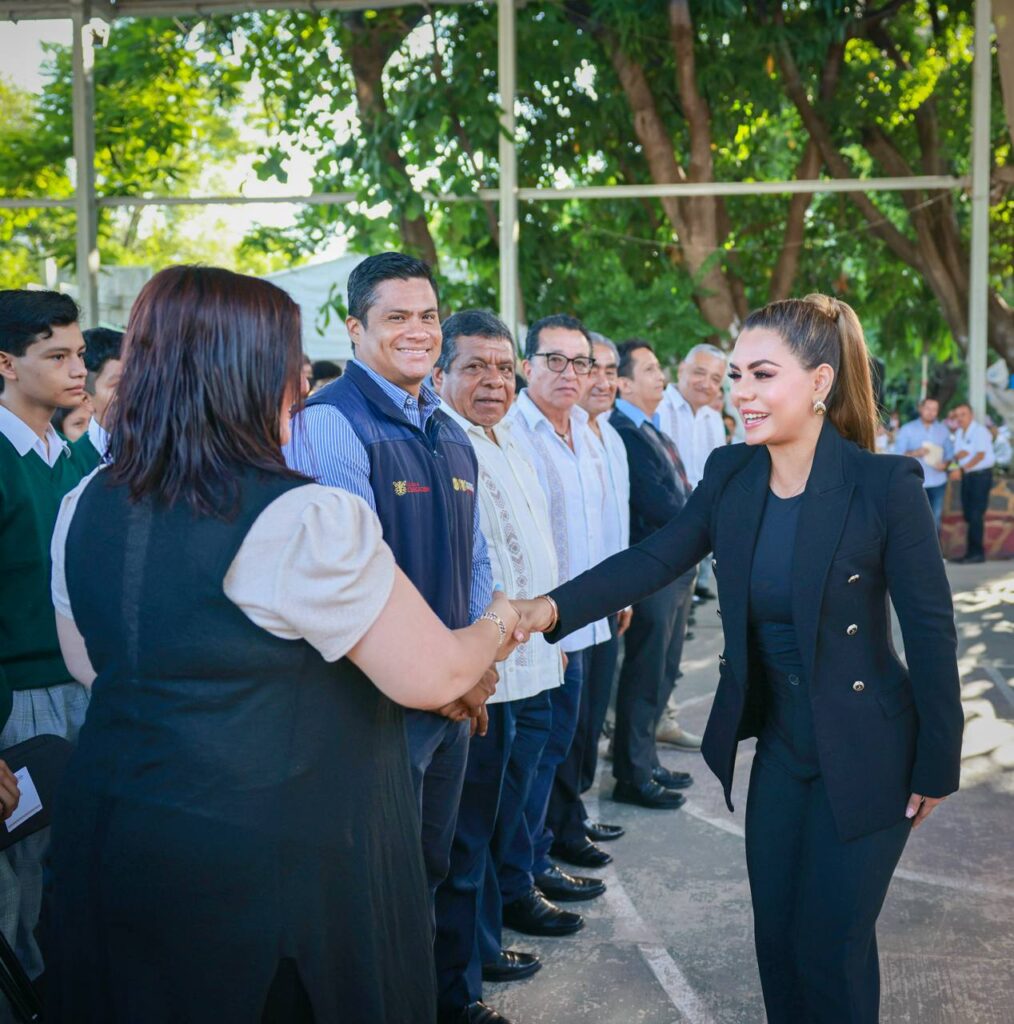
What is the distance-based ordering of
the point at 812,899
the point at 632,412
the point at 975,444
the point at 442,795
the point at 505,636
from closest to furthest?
the point at 505,636, the point at 812,899, the point at 442,795, the point at 632,412, the point at 975,444

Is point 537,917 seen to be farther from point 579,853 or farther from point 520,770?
point 579,853

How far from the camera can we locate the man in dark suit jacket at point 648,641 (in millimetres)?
5715

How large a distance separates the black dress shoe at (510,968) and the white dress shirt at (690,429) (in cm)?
521

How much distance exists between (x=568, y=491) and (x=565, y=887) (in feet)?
5.04

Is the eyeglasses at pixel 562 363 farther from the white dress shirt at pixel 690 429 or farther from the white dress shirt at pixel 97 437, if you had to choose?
the white dress shirt at pixel 690 429

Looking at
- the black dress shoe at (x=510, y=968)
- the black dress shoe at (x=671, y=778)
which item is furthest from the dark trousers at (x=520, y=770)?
the black dress shoe at (x=671, y=778)

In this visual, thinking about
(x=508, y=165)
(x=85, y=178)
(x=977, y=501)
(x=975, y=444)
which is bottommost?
(x=977, y=501)

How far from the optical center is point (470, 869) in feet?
12.1

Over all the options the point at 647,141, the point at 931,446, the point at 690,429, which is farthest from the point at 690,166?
the point at 690,429

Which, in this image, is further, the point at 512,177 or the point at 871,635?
the point at 512,177

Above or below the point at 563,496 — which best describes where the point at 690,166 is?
above

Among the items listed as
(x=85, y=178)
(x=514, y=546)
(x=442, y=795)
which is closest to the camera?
Answer: (x=442, y=795)

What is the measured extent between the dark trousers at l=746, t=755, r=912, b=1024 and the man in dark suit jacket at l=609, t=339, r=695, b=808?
271cm

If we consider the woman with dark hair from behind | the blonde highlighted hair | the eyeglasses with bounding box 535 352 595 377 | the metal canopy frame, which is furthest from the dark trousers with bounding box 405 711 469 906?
the metal canopy frame
